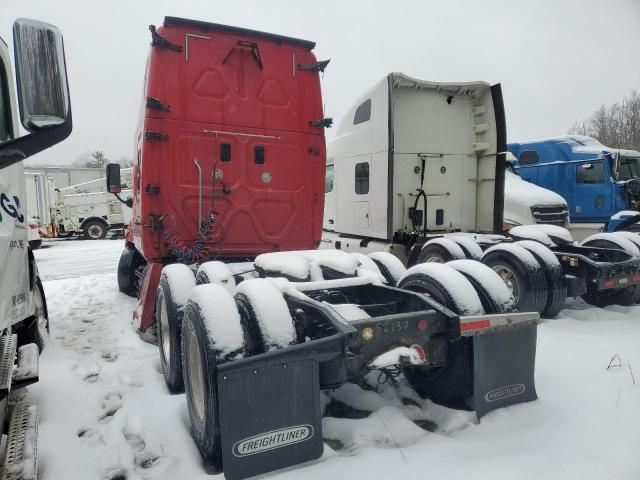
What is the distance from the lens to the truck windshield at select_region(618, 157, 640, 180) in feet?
41.0

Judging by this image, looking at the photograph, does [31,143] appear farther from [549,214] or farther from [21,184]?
[549,214]

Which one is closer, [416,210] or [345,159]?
[416,210]

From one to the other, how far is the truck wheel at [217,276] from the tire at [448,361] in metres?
1.38

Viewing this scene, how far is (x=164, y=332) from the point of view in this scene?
3738 millimetres

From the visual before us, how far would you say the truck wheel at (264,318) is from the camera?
7.49 ft

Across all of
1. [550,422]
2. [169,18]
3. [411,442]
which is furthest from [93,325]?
[550,422]

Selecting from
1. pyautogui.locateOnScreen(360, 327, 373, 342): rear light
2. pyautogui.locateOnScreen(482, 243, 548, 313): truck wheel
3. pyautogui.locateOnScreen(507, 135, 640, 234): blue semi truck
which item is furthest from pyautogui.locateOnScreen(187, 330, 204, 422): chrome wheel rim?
pyautogui.locateOnScreen(507, 135, 640, 234): blue semi truck

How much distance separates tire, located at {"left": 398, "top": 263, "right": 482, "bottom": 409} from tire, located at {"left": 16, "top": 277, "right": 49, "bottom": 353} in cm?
289

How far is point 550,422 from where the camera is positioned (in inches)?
106

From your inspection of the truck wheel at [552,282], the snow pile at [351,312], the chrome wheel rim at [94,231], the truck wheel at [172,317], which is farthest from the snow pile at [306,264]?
the chrome wheel rim at [94,231]

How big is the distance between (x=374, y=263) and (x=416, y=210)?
13.1 ft

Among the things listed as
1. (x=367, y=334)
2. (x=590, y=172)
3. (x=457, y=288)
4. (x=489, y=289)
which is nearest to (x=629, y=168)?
(x=590, y=172)

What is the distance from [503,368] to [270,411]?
1.51 metres

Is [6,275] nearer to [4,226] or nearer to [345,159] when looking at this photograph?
[4,226]
